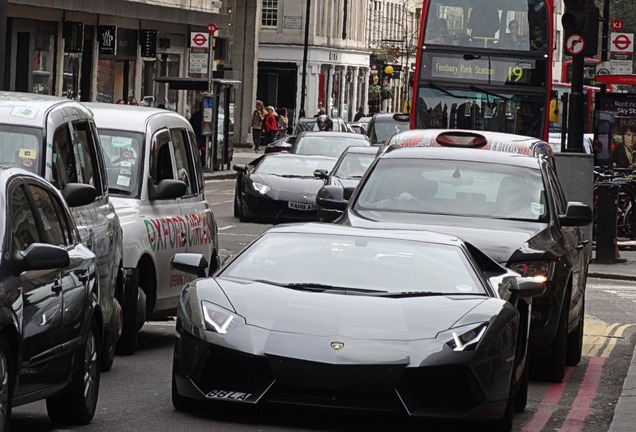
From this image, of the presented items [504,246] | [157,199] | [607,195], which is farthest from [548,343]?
[607,195]

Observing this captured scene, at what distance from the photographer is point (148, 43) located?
5247 centimetres

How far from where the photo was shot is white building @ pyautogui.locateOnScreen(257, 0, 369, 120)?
315 feet

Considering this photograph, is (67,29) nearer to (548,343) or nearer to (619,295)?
(619,295)

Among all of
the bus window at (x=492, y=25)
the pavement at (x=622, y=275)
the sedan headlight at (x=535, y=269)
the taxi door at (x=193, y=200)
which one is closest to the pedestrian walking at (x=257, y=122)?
the pavement at (x=622, y=275)

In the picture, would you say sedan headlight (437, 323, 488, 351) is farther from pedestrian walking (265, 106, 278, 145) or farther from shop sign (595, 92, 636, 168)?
pedestrian walking (265, 106, 278, 145)

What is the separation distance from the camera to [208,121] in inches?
1938

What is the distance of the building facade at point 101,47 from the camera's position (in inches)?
1729

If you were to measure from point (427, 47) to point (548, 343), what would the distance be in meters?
17.0

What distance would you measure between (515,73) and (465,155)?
1557cm

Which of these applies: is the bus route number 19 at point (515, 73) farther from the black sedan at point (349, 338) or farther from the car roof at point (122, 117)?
the black sedan at point (349, 338)

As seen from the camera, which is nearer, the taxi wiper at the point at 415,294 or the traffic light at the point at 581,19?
the taxi wiper at the point at 415,294

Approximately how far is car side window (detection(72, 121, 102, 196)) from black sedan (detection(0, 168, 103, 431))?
2454 millimetres

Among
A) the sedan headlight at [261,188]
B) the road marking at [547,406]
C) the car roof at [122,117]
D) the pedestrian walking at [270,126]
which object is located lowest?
the pedestrian walking at [270,126]

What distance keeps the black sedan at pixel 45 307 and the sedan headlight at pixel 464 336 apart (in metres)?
1.92
